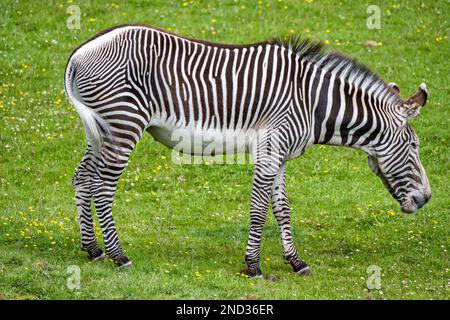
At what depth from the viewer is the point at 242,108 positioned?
1251 cm

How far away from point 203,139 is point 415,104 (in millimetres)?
3161

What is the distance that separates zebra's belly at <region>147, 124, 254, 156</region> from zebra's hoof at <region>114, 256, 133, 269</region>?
5.84 ft

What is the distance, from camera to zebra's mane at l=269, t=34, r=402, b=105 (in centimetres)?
1283

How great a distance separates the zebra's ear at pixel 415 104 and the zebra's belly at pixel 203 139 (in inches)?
91.6

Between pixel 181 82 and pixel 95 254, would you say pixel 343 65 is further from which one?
pixel 95 254

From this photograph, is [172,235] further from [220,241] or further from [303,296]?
[303,296]

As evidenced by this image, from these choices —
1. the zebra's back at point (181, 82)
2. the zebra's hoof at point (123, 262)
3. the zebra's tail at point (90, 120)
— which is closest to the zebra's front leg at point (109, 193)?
the zebra's hoof at point (123, 262)

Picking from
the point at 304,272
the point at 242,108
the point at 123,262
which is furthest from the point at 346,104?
the point at 123,262

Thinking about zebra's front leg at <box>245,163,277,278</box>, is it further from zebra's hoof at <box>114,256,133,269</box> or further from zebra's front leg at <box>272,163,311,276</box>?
zebra's hoof at <box>114,256,133,269</box>

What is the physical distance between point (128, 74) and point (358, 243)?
491cm

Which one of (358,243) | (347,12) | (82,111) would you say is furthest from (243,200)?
(347,12)

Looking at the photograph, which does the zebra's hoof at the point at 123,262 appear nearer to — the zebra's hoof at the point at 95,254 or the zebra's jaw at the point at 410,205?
the zebra's hoof at the point at 95,254

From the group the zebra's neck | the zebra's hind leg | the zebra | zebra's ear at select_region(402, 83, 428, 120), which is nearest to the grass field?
the zebra's hind leg

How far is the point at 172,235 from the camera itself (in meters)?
14.4
